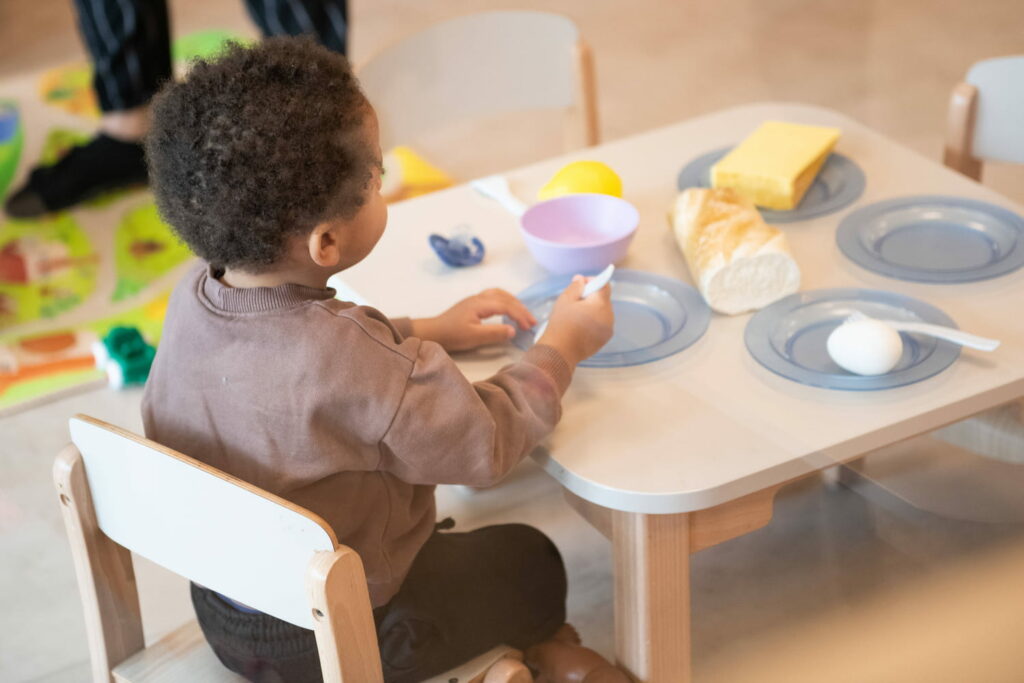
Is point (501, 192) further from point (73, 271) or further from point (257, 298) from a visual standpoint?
point (73, 271)

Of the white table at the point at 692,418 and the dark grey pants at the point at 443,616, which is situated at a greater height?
the white table at the point at 692,418

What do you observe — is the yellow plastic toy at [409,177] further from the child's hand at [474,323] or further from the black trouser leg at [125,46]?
the child's hand at [474,323]

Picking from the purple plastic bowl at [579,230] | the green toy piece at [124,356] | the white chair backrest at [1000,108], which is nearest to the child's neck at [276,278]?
the purple plastic bowl at [579,230]

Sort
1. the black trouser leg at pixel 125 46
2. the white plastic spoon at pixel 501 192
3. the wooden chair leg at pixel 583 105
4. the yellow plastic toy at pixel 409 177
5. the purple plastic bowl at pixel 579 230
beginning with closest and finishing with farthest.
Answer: the purple plastic bowl at pixel 579 230, the white plastic spoon at pixel 501 192, the wooden chair leg at pixel 583 105, the yellow plastic toy at pixel 409 177, the black trouser leg at pixel 125 46

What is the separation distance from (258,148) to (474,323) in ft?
0.92

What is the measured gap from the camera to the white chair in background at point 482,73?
61.0 inches

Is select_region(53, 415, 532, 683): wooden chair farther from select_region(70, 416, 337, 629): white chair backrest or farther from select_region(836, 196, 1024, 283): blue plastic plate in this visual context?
select_region(836, 196, 1024, 283): blue plastic plate

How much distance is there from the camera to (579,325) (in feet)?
3.10

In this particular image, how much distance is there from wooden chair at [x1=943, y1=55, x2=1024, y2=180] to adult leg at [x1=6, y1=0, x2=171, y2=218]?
1.57m

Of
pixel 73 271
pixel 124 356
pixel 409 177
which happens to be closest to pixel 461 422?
pixel 124 356

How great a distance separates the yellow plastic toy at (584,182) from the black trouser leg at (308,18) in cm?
106

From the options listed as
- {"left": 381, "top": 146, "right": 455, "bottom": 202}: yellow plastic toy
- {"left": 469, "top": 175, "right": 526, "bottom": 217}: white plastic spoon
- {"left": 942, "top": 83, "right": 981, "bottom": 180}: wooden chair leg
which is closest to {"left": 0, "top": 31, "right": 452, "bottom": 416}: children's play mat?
{"left": 381, "top": 146, "right": 455, "bottom": 202}: yellow plastic toy

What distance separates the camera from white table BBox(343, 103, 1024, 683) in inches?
32.9

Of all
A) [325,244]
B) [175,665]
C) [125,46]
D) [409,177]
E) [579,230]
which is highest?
[325,244]
